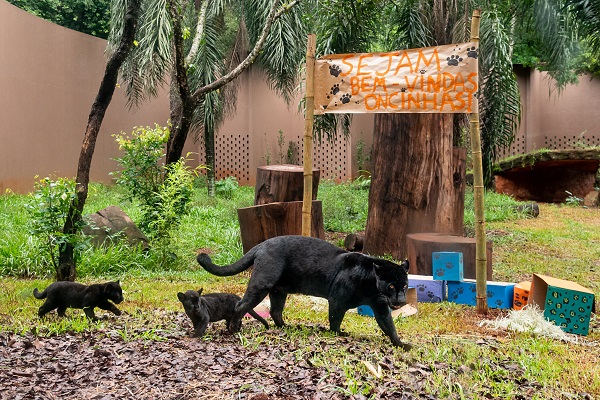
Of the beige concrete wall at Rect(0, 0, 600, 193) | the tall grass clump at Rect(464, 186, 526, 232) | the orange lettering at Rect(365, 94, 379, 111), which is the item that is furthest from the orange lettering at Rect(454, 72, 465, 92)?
the beige concrete wall at Rect(0, 0, 600, 193)

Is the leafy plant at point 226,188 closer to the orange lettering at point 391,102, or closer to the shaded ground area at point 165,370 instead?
the orange lettering at point 391,102

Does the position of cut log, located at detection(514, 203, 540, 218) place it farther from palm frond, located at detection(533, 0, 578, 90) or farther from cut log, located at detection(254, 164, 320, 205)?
cut log, located at detection(254, 164, 320, 205)

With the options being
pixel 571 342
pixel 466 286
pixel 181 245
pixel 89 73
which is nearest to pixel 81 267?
pixel 181 245

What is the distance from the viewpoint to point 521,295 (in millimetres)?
6203

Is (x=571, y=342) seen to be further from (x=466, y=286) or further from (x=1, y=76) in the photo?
(x=1, y=76)

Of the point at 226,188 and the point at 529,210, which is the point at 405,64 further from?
the point at 226,188

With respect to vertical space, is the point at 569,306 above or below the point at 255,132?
below

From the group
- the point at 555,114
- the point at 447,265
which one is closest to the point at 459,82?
the point at 447,265

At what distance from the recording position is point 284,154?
19.8 metres

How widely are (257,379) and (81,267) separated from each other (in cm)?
494

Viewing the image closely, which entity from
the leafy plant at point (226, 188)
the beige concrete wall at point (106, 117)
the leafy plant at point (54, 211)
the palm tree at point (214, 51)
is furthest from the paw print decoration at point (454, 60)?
the leafy plant at point (226, 188)

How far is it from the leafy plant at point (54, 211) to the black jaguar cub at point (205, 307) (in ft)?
9.68

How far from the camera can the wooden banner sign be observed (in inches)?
231

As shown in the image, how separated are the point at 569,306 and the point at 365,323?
1.72 metres
